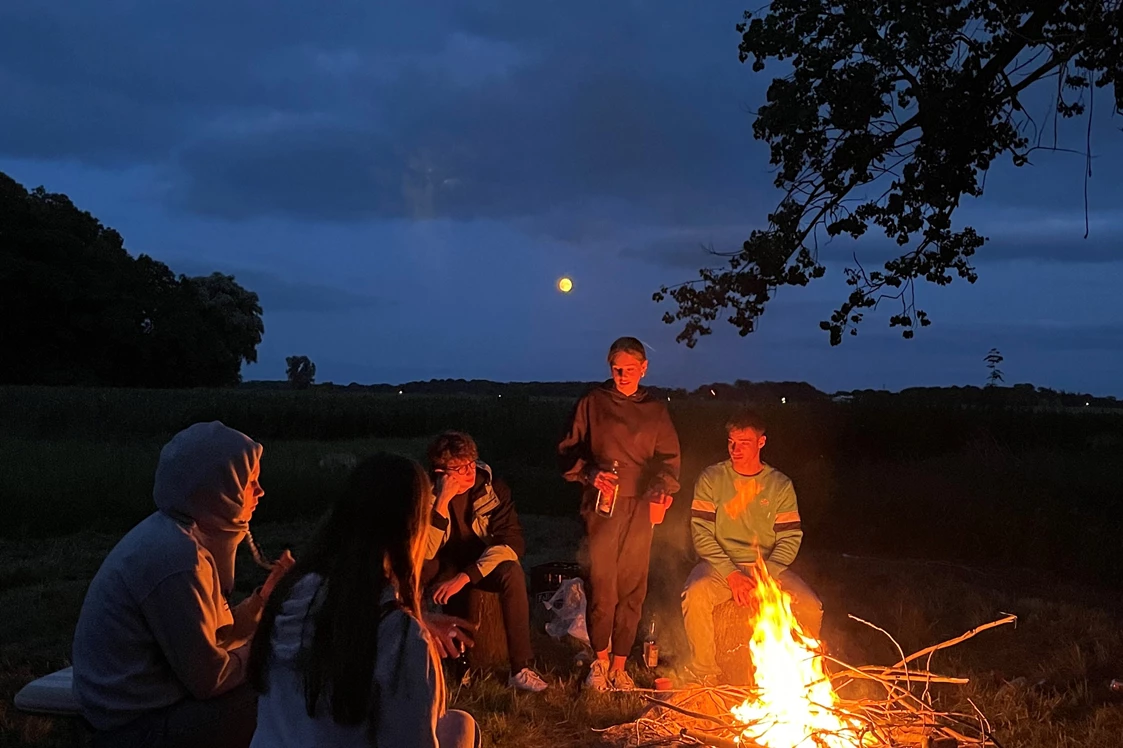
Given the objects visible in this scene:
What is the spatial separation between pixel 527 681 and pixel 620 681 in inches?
18.5

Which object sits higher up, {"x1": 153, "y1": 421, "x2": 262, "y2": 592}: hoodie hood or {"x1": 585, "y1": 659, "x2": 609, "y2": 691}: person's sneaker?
{"x1": 153, "y1": 421, "x2": 262, "y2": 592}: hoodie hood

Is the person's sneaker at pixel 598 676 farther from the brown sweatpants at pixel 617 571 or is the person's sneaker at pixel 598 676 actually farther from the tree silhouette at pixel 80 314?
the tree silhouette at pixel 80 314

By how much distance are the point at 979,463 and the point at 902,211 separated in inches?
128

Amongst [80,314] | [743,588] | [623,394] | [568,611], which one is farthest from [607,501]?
[80,314]

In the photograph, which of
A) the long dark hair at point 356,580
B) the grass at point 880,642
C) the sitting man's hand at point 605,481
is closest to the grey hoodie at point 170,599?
the long dark hair at point 356,580

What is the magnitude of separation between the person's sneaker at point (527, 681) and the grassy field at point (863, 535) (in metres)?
0.09

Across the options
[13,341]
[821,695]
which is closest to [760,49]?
[821,695]

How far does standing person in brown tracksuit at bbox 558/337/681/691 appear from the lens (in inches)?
188

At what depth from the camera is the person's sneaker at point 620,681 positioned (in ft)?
15.4

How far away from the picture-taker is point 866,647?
5535mm

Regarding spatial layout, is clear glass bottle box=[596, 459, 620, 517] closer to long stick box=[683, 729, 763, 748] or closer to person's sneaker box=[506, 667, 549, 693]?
person's sneaker box=[506, 667, 549, 693]

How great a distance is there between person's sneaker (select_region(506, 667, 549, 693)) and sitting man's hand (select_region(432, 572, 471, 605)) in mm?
533

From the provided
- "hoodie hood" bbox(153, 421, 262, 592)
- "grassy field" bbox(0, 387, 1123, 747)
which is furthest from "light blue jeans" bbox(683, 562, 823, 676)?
"hoodie hood" bbox(153, 421, 262, 592)

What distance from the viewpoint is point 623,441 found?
4887 mm
